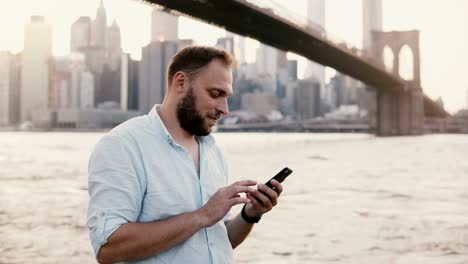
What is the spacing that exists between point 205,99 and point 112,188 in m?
0.42

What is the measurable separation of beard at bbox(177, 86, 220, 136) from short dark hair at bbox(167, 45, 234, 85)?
0.20ft

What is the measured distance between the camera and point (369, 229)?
6418 millimetres

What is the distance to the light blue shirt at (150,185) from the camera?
169 centimetres

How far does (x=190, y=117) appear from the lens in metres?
1.90

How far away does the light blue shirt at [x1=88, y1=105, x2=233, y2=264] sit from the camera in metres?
1.69

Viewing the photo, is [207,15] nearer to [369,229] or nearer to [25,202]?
[25,202]

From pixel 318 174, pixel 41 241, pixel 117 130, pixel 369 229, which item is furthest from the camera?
pixel 318 174

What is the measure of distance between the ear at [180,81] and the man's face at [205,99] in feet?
0.07

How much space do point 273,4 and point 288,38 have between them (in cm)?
589

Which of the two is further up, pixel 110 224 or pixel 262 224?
pixel 110 224

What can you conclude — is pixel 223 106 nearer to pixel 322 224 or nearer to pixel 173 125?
pixel 173 125

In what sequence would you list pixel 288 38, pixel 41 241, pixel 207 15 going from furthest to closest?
pixel 288 38
pixel 207 15
pixel 41 241

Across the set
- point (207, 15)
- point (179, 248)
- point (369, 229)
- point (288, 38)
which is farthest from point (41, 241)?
point (288, 38)

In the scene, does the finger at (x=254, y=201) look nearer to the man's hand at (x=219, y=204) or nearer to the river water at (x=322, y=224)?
the man's hand at (x=219, y=204)
